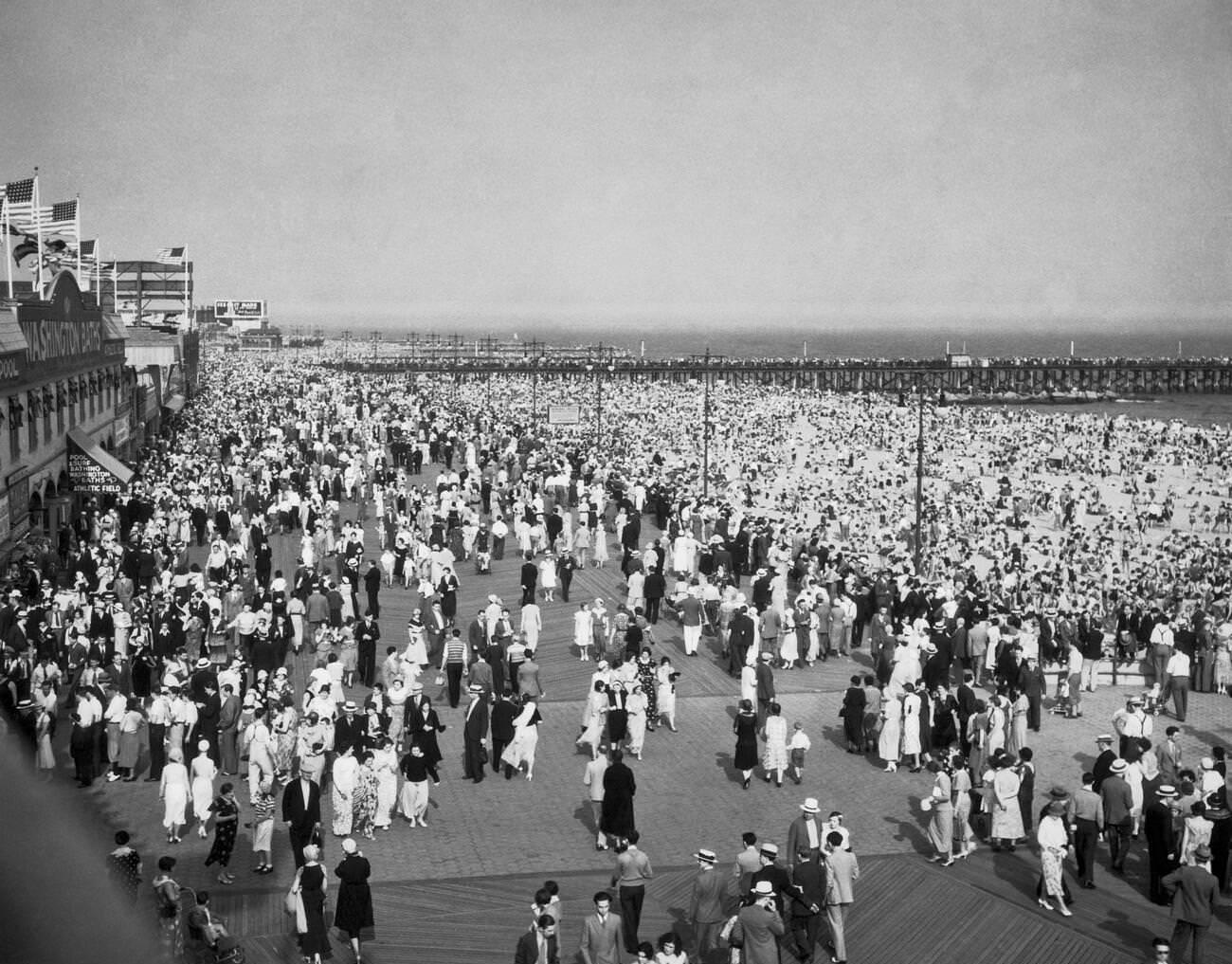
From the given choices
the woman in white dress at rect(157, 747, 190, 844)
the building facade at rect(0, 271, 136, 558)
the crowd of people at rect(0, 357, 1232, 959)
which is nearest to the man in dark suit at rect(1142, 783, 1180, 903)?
the crowd of people at rect(0, 357, 1232, 959)

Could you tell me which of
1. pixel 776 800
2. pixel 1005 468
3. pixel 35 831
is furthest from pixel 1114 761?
pixel 1005 468

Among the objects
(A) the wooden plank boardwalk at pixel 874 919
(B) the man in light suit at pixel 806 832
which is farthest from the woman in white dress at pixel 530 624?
(B) the man in light suit at pixel 806 832

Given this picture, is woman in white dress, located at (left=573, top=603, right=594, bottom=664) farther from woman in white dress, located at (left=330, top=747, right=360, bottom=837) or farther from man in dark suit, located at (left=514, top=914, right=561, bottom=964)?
man in dark suit, located at (left=514, top=914, right=561, bottom=964)

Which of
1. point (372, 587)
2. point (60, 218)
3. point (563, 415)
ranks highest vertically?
point (60, 218)

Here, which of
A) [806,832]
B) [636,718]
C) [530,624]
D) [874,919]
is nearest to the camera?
[806,832]

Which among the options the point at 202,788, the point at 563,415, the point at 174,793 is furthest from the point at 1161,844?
the point at 563,415

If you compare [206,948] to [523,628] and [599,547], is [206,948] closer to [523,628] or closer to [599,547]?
[523,628]

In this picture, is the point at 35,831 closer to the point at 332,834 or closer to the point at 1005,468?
the point at 332,834

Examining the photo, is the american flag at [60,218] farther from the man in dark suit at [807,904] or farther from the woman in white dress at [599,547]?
the man in dark suit at [807,904]
